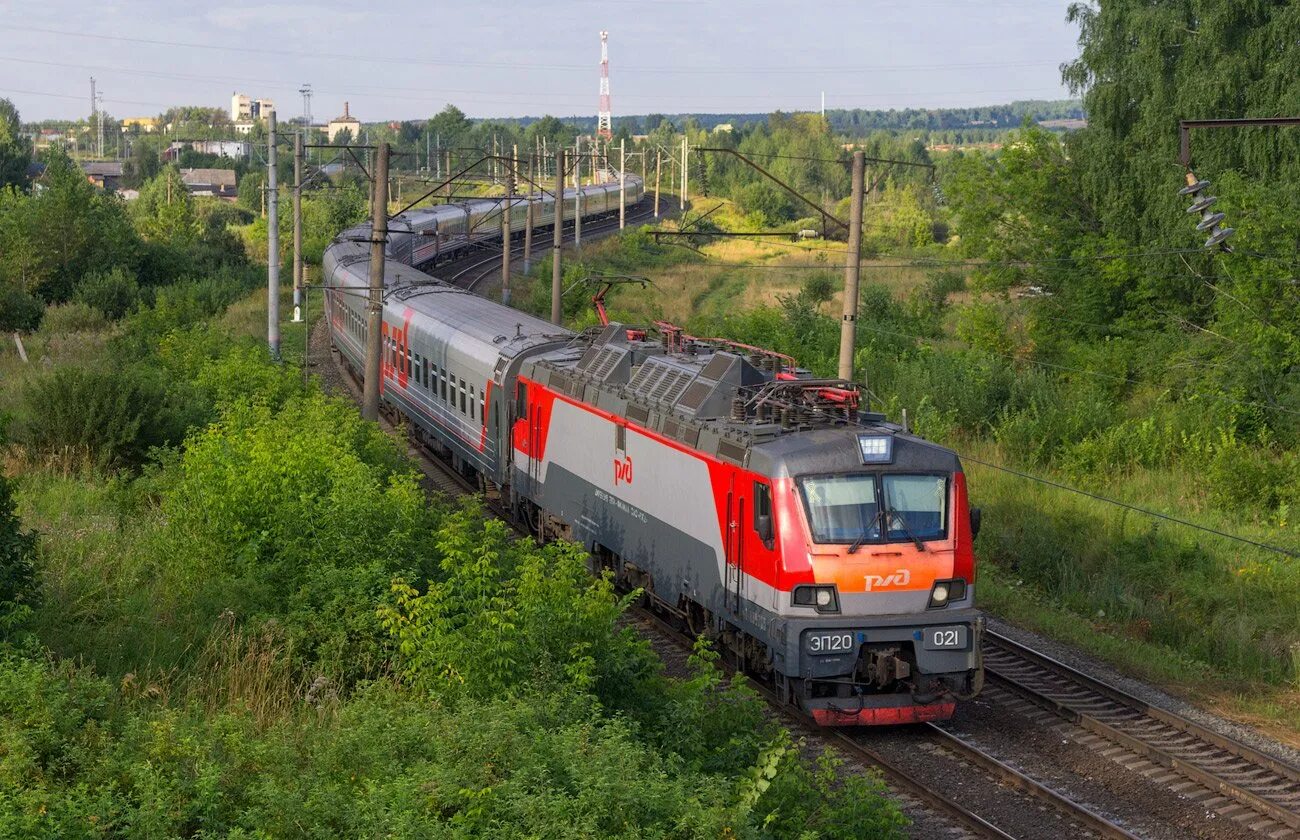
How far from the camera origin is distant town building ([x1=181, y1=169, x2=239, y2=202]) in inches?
5768

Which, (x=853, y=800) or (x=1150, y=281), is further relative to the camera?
(x=1150, y=281)

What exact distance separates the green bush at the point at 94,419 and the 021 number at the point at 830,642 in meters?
11.6

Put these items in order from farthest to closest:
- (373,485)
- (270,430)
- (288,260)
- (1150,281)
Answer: (288,260) < (1150,281) < (270,430) < (373,485)

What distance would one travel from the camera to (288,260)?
206ft

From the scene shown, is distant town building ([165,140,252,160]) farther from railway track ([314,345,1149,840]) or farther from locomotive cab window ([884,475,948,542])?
railway track ([314,345,1149,840])

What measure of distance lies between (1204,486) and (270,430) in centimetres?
1739

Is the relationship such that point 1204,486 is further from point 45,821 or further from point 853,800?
point 45,821

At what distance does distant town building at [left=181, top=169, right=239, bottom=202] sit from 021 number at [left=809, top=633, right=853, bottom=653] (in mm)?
141866

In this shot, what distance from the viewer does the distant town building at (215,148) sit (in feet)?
536

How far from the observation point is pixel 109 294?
44750mm

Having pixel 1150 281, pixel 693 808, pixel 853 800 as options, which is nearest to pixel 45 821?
pixel 693 808

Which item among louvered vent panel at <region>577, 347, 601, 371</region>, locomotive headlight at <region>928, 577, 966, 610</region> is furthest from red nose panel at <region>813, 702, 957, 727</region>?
louvered vent panel at <region>577, 347, 601, 371</region>

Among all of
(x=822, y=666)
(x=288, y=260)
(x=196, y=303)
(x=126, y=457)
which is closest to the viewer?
(x=822, y=666)

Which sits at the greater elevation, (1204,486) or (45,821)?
(45,821)
